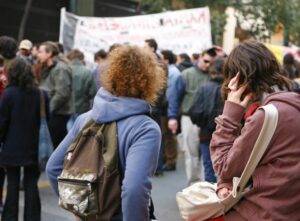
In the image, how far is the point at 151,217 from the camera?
2979mm

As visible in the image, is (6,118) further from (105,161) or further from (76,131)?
(105,161)

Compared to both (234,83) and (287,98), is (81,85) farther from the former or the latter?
(287,98)

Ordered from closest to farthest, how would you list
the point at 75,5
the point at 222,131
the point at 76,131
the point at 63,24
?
the point at 222,131 → the point at 76,131 → the point at 63,24 → the point at 75,5

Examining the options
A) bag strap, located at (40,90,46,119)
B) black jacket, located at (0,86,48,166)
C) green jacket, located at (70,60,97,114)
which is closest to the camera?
black jacket, located at (0,86,48,166)

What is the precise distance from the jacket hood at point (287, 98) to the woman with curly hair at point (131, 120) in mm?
631

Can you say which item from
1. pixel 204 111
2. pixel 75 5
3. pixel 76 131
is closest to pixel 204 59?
pixel 204 111

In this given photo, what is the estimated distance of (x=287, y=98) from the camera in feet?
7.82

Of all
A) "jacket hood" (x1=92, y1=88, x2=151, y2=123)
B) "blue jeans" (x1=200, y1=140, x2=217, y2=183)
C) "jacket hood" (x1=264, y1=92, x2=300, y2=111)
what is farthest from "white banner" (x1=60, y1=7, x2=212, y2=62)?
"jacket hood" (x1=264, y1=92, x2=300, y2=111)

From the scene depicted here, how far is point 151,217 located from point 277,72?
1.02m

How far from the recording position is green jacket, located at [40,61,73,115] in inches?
294

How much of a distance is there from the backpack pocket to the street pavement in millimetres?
3371

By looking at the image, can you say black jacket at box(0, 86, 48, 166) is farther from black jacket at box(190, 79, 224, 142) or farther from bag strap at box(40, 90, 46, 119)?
black jacket at box(190, 79, 224, 142)

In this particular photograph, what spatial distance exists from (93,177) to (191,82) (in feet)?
16.1

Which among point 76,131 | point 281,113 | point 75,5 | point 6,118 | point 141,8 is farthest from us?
point 141,8
